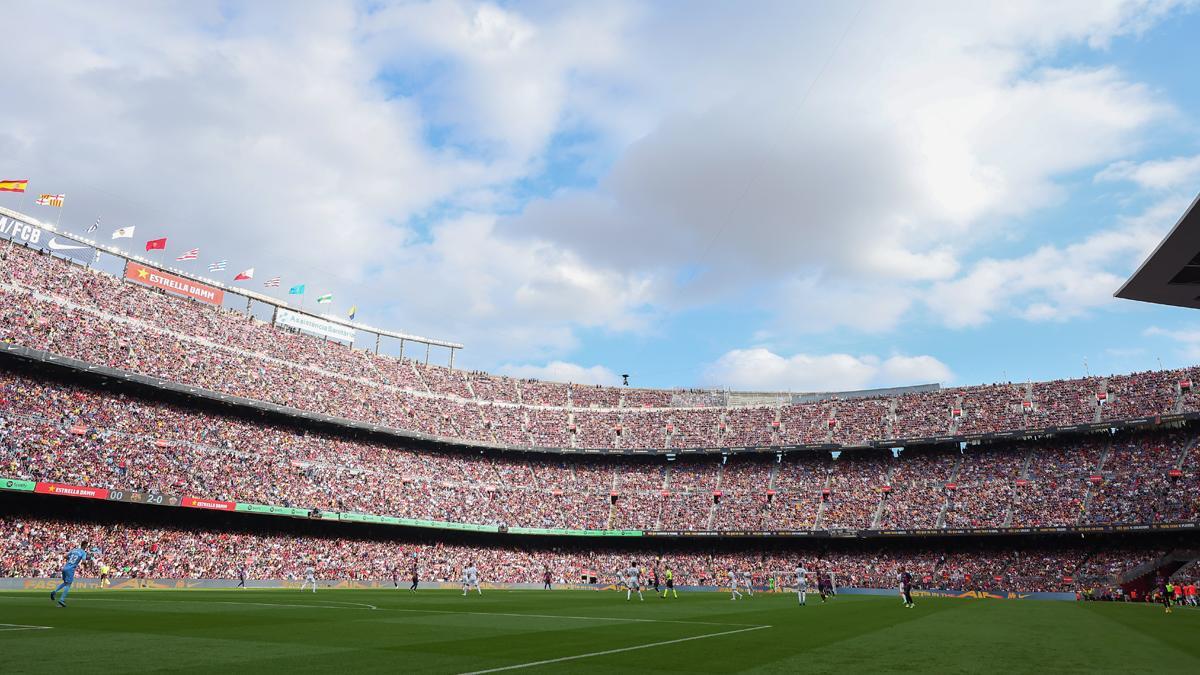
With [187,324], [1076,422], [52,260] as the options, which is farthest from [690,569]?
[52,260]

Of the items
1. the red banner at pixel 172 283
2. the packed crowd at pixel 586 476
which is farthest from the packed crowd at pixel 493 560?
the red banner at pixel 172 283

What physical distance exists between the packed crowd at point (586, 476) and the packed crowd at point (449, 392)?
234cm

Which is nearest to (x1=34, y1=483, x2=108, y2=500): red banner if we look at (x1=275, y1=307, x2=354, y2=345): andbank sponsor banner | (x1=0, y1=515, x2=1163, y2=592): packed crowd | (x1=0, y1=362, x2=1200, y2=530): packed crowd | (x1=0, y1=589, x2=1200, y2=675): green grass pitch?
(x1=0, y1=362, x2=1200, y2=530): packed crowd

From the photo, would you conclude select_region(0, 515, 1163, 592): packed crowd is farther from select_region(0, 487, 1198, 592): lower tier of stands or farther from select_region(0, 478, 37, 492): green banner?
select_region(0, 478, 37, 492): green banner

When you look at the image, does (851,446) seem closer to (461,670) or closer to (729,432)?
(729,432)

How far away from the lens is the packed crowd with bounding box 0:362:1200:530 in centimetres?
4581

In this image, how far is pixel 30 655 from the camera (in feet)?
36.0

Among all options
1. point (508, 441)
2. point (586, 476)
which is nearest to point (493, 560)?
point (508, 441)

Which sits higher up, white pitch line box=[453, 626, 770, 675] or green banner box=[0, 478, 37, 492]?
green banner box=[0, 478, 37, 492]

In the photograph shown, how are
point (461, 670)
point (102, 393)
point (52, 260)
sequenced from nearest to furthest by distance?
point (461, 670) < point (102, 393) < point (52, 260)

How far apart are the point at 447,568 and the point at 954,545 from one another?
137 ft

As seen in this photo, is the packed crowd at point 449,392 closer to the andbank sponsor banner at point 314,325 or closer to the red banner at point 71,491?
the andbank sponsor banner at point 314,325

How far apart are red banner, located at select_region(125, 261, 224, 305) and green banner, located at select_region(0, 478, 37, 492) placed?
23683mm

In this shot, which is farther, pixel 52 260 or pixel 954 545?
pixel 954 545
